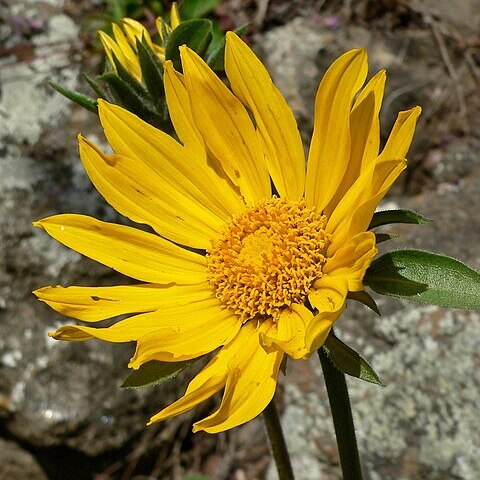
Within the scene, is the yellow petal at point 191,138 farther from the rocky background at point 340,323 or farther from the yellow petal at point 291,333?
the rocky background at point 340,323

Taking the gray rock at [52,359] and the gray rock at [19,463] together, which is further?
the gray rock at [19,463]

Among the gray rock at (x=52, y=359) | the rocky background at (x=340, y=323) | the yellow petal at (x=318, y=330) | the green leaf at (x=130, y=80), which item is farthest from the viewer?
the gray rock at (x=52, y=359)

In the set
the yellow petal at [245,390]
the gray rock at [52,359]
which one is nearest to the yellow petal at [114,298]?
the yellow petal at [245,390]

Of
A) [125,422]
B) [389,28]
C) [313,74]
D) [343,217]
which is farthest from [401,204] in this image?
[343,217]

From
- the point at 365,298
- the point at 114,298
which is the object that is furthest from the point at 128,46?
the point at 365,298

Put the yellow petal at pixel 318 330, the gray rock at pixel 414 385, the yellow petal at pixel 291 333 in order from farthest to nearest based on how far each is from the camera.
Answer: the gray rock at pixel 414 385
the yellow petal at pixel 291 333
the yellow petal at pixel 318 330

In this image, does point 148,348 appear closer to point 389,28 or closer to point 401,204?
point 401,204

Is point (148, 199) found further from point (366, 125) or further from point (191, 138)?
point (366, 125)
